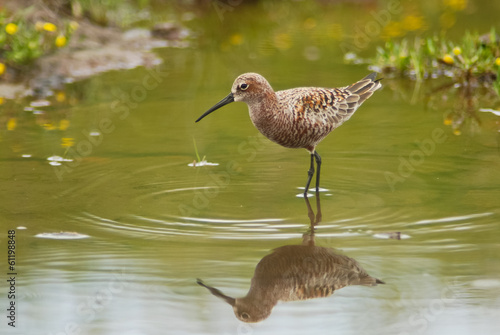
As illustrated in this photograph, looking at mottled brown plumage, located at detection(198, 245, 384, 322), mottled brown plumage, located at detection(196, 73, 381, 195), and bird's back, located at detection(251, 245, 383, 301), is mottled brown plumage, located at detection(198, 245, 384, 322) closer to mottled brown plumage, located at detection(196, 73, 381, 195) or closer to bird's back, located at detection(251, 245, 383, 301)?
bird's back, located at detection(251, 245, 383, 301)

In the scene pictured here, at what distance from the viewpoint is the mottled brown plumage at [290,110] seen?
6883 mm

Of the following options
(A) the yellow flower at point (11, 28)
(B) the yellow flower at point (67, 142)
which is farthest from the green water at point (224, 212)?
(A) the yellow flower at point (11, 28)

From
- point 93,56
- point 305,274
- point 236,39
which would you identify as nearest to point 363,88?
point 305,274

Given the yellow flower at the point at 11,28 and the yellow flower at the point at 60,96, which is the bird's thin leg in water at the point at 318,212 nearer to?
the yellow flower at the point at 60,96

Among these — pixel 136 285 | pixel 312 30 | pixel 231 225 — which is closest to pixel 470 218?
pixel 231 225

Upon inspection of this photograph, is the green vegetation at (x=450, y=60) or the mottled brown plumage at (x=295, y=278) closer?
the mottled brown plumage at (x=295, y=278)

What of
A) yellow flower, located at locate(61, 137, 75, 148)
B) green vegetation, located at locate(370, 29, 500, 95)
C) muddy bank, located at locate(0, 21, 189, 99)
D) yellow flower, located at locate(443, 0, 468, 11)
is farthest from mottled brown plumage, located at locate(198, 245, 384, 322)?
yellow flower, located at locate(443, 0, 468, 11)

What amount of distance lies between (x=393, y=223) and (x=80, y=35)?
8.08 metres

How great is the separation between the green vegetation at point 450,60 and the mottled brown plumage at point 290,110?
10.5 ft

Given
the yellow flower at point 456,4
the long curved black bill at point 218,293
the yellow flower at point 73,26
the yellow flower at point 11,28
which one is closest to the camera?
the long curved black bill at point 218,293

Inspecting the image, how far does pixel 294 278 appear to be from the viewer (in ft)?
16.8

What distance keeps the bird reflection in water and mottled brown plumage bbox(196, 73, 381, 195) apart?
150cm

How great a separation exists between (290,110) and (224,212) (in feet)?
3.71

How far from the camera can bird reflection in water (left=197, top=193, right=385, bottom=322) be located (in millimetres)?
4754
